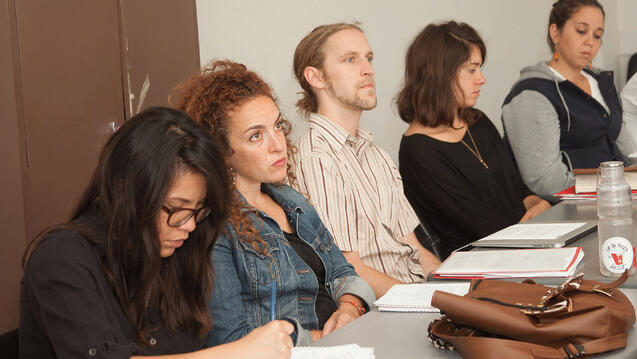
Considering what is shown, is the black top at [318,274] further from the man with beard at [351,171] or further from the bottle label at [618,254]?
the bottle label at [618,254]

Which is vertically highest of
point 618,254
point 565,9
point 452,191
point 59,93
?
point 565,9

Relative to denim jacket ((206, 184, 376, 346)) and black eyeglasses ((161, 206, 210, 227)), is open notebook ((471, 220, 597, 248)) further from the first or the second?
black eyeglasses ((161, 206, 210, 227))

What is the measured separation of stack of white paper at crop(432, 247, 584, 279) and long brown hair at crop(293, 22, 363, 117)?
1.01 m

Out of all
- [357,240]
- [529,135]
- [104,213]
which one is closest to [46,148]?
[357,240]

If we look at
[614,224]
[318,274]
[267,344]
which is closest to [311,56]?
[318,274]

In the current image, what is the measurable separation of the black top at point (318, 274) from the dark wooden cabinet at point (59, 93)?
30.7 inches

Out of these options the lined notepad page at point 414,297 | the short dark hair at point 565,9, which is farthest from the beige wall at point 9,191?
the short dark hair at point 565,9

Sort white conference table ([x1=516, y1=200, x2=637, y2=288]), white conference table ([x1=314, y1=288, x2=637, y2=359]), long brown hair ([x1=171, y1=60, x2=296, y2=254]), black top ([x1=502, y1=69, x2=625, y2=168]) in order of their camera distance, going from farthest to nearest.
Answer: black top ([x1=502, y1=69, x2=625, y2=168])
long brown hair ([x1=171, y1=60, x2=296, y2=254])
white conference table ([x1=516, y1=200, x2=637, y2=288])
white conference table ([x1=314, y1=288, x2=637, y2=359])

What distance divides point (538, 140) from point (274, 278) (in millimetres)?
1982

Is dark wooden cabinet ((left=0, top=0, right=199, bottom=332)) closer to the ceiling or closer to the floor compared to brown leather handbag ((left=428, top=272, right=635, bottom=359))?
closer to the ceiling

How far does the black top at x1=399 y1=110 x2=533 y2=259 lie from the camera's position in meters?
2.88

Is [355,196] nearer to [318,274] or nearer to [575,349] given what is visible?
[318,274]

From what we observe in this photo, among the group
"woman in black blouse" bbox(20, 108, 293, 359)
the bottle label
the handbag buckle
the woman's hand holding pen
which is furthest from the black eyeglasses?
the bottle label

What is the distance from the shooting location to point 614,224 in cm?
159
